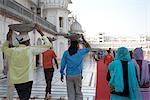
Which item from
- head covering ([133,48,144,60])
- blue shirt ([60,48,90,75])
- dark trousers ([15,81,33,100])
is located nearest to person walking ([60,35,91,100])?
blue shirt ([60,48,90,75])

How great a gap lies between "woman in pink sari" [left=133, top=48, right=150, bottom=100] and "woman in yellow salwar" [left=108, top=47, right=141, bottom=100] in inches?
25.0

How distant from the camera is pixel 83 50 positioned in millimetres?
6836

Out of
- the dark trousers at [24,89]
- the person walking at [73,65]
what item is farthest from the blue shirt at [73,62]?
the dark trousers at [24,89]

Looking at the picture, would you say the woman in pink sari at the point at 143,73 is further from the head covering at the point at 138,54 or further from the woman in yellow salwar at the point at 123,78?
the woman in yellow salwar at the point at 123,78

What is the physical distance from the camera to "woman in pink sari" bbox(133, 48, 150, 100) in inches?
234

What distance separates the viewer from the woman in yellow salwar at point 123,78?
204 inches

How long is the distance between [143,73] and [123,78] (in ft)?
2.70

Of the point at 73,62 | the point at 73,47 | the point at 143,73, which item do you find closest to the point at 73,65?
the point at 73,62

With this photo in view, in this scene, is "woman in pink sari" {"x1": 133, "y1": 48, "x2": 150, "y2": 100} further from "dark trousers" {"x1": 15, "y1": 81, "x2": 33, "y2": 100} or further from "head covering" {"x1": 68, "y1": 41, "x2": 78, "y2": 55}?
"dark trousers" {"x1": 15, "y1": 81, "x2": 33, "y2": 100}

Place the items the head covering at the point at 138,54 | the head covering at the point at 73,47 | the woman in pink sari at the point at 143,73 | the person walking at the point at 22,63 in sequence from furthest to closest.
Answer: the head covering at the point at 73,47
the head covering at the point at 138,54
the woman in pink sari at the point at 143,73
the person walking at the point at 22,63

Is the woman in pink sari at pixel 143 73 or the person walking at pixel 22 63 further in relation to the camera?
the woman in pink sari at pixel 143 73

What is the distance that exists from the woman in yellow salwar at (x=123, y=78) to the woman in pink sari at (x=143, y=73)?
634 mm

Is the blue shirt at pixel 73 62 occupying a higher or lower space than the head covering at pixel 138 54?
lower

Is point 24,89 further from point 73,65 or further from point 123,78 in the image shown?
point 73,65
